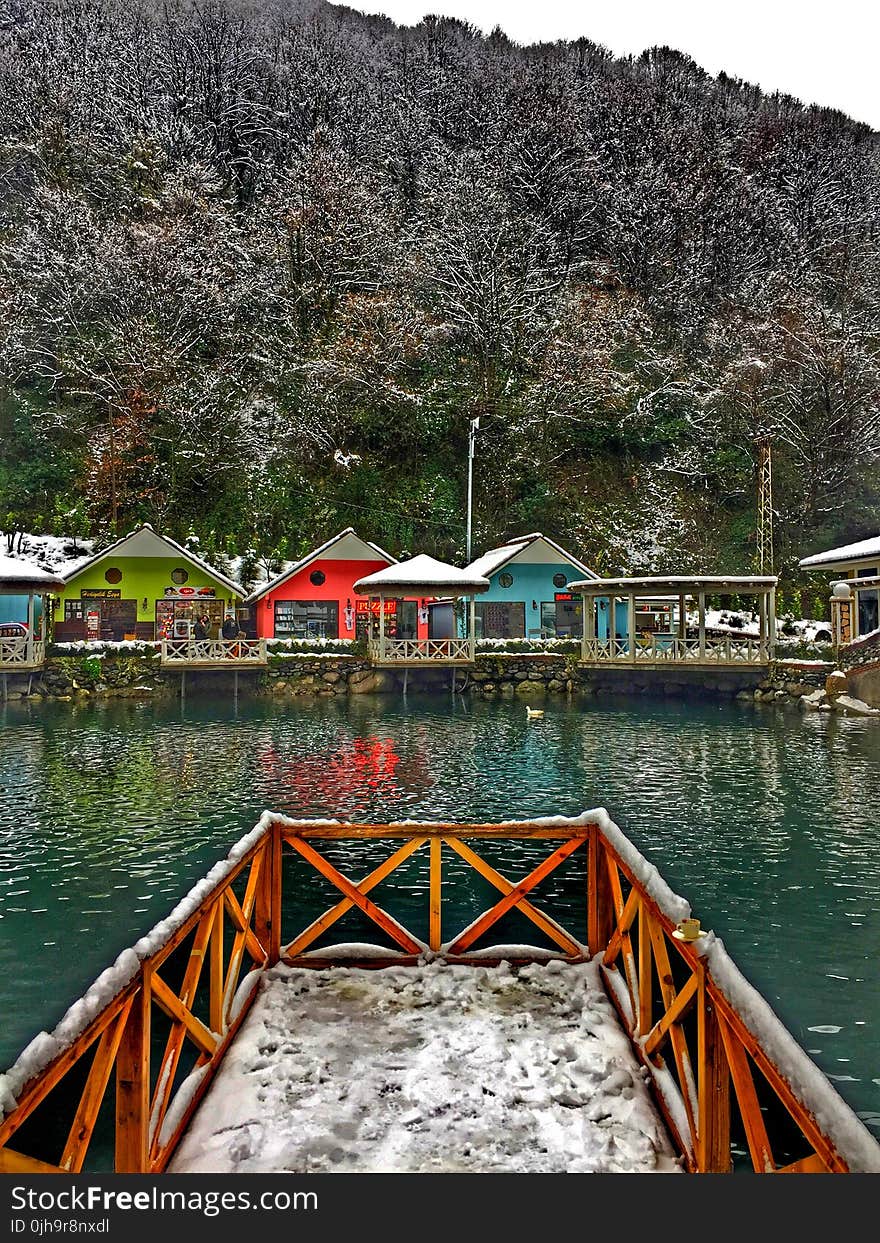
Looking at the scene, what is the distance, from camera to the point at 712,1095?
3.55 metres

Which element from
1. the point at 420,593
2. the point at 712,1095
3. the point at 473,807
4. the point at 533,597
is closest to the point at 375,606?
the point at 420,593

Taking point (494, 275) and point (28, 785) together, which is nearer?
point (28, 785)

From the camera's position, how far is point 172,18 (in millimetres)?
61938

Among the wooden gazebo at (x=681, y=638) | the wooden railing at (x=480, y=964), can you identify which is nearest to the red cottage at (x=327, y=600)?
the wooden gazebo at (x=681, y=638)

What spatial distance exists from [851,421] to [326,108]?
139 ft

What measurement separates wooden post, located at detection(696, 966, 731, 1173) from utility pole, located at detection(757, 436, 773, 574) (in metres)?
41.0

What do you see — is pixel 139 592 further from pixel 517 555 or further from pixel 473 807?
pixel 473 807

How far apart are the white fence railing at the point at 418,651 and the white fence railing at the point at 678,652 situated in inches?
180

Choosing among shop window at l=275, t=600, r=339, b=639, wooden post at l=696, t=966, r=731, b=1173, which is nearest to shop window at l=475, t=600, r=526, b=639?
shop window at l=275, t=600, r=339, b=639

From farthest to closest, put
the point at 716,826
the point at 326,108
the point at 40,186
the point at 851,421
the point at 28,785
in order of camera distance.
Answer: the point at 326,108 < the point at 40,186 < the point at 851,421 < the point at 28,785 < the point at 716,826

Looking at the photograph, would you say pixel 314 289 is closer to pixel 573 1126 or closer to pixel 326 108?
pixel 326 108

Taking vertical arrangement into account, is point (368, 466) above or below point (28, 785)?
above

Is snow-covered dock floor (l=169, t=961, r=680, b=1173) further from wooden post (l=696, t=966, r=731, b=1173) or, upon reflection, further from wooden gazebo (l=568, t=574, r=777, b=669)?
wooden gazebo (l=568, t=574, r=777, b=669)

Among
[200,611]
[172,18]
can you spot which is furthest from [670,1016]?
[172,18]
